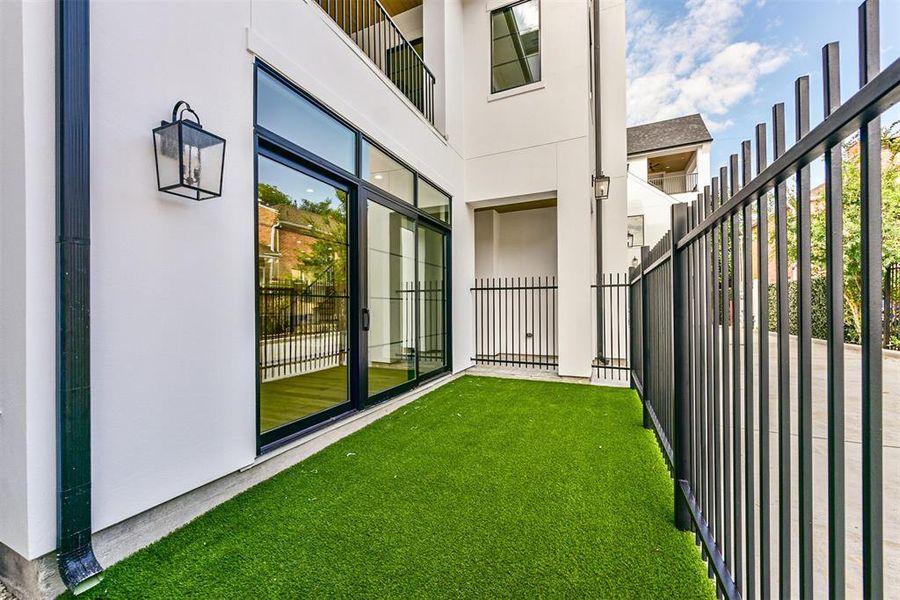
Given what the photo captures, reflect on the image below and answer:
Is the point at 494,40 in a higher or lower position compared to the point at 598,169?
higher

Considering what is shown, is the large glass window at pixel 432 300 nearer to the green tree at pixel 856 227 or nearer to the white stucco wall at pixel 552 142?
the white stucco wall at pixel 552 142

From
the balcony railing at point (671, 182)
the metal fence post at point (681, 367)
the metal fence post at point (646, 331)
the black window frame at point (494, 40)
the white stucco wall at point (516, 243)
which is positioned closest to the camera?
the metal fence post at point (681, 367)

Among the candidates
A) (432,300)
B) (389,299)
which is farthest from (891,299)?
(432,300)

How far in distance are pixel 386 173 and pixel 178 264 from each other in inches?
98.9

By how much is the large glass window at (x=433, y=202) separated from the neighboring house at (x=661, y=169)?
6.33m

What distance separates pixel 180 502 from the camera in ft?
6.52

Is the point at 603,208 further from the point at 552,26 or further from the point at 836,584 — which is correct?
the point at 836,584

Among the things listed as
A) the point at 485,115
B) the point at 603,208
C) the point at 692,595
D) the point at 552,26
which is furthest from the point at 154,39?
the point at 603,208

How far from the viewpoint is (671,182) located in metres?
15.5

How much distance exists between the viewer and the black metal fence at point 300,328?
8.65ft

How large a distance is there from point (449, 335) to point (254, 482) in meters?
3.42

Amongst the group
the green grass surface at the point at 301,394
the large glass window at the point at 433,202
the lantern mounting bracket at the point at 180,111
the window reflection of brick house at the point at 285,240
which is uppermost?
the large glass window at the point at 433,202

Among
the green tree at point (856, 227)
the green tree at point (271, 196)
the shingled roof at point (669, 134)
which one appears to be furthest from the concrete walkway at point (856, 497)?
the shingled roof at point (669, 134)

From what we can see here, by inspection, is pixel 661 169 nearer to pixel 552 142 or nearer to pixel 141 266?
pixel 552 142
